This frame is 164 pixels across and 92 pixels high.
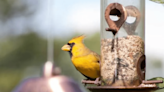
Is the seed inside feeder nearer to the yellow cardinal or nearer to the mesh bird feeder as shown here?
the mesh bird feeder

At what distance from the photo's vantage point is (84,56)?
410 cm

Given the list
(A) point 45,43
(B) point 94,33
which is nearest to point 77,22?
(B) point 94,33

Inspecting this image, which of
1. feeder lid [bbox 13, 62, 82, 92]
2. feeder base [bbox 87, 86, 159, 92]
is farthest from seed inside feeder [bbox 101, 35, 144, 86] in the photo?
feeder lid [bbox 13, 62, 82, 92]

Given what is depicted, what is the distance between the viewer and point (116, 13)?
3.64 meters

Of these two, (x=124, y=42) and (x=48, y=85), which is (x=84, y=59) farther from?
(x=48, y=85)

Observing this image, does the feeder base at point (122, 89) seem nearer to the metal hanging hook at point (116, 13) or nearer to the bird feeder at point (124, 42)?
the bird feeder at point (124, 42)

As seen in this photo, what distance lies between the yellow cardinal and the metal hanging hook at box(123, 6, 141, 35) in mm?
473

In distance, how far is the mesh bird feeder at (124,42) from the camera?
3.60 meters

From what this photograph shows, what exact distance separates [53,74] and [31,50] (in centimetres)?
906

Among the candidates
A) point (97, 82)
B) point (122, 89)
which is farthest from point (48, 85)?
point (97, 82)

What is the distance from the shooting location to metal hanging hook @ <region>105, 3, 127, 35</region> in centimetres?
358

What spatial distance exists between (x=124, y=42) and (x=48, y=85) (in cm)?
131

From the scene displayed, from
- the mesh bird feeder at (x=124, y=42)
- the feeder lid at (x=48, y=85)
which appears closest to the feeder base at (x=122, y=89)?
the mesh bird feeder at (x=124, y=42)

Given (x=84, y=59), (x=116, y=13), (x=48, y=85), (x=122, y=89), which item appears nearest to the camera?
(x=48, y=85)
